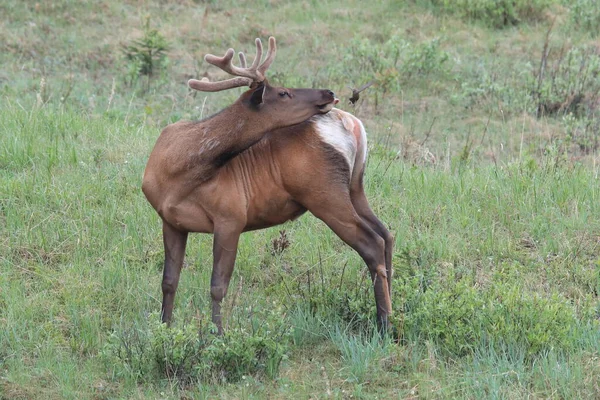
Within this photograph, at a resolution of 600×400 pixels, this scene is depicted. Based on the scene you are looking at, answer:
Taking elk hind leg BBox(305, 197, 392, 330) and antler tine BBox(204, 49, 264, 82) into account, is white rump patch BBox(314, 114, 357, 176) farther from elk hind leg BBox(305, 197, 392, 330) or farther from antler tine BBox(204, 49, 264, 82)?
antler tine BBox(204, 49, 264, 82)

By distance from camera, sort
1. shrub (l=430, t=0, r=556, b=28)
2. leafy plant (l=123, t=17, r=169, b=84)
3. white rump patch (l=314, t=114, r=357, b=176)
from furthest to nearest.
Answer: shrub (l=430, t=0, r=556, b=28), leafy plant (l=123, t=17, r=169, b=84), white rump patch (l=314, t=114, r=357, b=176)

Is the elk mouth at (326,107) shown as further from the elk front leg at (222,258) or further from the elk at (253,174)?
the elk front leg at (222,258)

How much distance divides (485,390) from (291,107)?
221cm

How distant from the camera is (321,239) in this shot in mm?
7918

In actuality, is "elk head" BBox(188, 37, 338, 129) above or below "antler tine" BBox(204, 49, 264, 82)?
below

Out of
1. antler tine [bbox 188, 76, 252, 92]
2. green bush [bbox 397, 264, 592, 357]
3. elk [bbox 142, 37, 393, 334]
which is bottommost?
green bush [bbox 397, 264, 592, 357]

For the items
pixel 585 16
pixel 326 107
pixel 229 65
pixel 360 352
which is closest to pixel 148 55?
pixel 229 65

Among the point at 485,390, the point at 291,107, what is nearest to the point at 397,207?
the point at 291,107

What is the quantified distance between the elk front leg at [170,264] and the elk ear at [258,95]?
1026mm

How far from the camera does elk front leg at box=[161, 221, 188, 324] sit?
646cm

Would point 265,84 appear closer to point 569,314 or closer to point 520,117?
point 569,314

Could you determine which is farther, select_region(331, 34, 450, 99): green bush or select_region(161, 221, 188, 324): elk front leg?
select_region(331, 34, 450, 99): green bush

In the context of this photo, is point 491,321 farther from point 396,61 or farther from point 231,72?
point 396,61

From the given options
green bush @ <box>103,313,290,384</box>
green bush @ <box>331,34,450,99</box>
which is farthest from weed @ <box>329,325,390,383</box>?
green bush @ <box>331,34,450,99</box>
